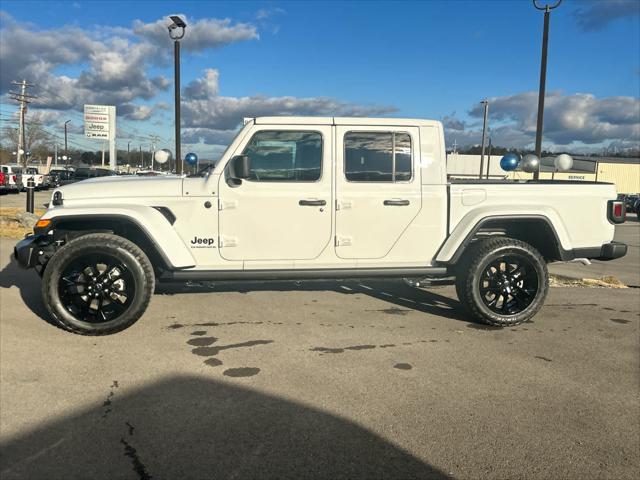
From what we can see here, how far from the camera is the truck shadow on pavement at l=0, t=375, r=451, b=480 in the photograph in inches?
99.2

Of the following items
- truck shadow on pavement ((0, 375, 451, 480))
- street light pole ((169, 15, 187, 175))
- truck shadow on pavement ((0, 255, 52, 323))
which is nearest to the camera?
truck shadow on pavement ((0, 375, 451, 480))

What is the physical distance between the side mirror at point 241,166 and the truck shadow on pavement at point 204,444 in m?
2.12

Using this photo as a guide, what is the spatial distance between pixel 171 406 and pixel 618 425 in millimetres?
2837

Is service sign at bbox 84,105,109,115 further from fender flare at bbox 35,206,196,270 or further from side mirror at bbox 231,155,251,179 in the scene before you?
side mirror at bbox 231,155,251,179

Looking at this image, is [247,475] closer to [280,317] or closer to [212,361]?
[212,361]

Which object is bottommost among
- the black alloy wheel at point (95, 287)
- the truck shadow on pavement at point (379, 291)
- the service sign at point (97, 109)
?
the truck shadow on pavement at point (379, 291)

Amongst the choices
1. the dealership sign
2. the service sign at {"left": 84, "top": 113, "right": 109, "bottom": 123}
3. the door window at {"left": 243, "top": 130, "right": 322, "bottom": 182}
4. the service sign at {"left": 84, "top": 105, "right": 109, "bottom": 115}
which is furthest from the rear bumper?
the service sign at {"left": 84, "top": 105, "right": 109, "bottom": 115}

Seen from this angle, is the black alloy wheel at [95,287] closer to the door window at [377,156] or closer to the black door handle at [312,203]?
the black door handle at [312,203]

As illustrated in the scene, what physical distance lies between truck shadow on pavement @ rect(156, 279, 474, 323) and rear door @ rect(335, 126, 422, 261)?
1.07 m

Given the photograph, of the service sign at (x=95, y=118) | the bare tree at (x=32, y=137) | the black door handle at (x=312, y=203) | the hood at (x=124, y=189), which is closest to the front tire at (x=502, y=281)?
the black door handle at (x=312, y=203)

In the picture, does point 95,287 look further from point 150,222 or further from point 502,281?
point 502,281

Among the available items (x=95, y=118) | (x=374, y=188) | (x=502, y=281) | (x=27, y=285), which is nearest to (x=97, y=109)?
(x=95, y=118)

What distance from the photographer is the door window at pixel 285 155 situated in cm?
487

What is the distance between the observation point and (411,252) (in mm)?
5105
